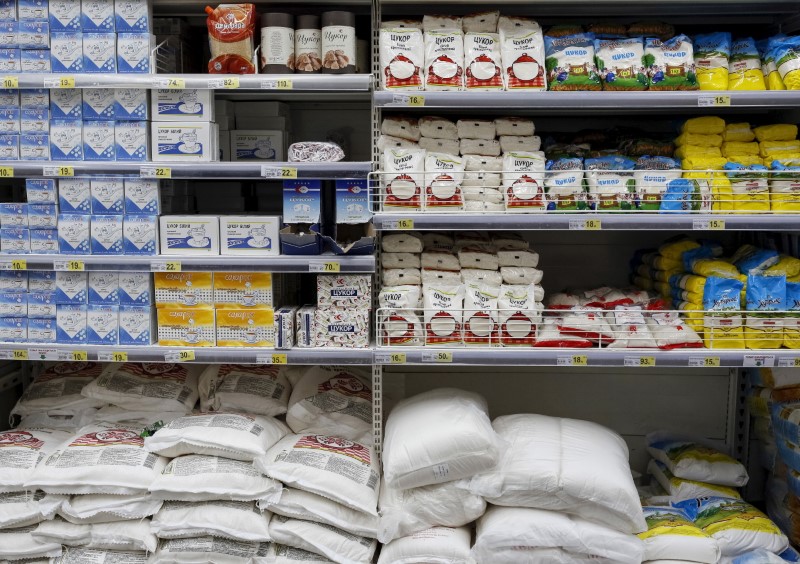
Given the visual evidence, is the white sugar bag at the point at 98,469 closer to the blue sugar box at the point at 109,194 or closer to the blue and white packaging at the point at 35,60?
the blue sugar box at the point at 109,194

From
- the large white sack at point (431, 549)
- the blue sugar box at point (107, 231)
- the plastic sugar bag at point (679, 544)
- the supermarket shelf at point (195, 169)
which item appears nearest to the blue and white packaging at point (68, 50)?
the supermarket shelf at point (195, 169)

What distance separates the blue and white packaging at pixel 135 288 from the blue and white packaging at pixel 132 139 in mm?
472

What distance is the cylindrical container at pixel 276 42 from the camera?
2.93 meters

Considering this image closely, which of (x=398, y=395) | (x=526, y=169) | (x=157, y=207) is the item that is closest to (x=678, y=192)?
(x=526, y=169)

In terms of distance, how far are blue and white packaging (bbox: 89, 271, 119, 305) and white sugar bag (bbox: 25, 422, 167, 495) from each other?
1.87 feet

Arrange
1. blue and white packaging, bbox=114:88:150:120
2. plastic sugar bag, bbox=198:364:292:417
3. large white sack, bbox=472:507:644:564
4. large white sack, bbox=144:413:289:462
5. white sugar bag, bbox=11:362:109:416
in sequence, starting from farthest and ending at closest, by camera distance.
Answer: white sugar bag, bbox=11:362:109:416 < plastic sugar bag, bbox=198:364:292:417 < blue and white packaging, bbox=114:88:150:120 < large white sack, bbox=144:413:289:462 < large white sack, bbox=472:507:644:564

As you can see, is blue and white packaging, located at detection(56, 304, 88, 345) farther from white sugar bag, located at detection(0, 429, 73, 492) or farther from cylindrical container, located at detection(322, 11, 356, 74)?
cylindrical container, located at detection(322, 11, 356, 74)

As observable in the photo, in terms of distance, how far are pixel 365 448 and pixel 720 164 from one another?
186 cm

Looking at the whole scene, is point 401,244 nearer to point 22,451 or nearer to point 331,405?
point 331,405

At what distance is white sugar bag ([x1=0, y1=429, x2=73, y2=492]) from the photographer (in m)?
2.88

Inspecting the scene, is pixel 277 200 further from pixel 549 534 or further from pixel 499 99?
pixel 549 534

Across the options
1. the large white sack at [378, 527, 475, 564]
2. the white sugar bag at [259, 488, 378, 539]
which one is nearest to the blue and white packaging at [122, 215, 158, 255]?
the white sugar bag at [259, 488, 378, 539]

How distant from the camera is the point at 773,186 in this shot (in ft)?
9.66

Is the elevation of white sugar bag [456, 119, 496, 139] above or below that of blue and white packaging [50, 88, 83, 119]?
below
